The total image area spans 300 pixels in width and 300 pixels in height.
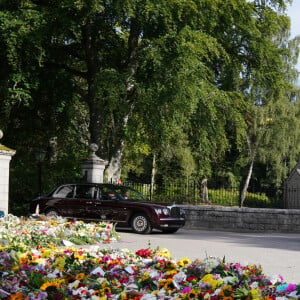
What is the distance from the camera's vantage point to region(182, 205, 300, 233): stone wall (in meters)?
20.8

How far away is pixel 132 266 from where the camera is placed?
6719 mm

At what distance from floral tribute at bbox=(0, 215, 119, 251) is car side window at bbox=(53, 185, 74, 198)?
4.05m

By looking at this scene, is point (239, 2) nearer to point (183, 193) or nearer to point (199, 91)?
point (199, 91)

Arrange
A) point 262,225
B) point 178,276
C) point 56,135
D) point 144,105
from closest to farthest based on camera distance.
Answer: point 178,276
point 262,225
point 144,105
point 56,135

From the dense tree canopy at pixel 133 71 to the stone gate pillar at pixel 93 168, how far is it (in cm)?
188

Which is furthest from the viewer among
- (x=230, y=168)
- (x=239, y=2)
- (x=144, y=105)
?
(x=230, y=168)

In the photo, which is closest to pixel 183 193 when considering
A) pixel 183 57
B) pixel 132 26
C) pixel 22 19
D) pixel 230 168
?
pixel 183 57

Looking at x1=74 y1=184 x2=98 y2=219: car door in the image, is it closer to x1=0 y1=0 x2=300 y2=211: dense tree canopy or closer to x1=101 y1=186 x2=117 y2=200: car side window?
x1=101 y1=186 x2=117 y2=200: car side window

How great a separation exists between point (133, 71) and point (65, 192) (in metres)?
7.11

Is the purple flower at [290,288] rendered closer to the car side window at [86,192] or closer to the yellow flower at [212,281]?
the yellow flower at [212,281]

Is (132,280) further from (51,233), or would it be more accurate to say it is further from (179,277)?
(51,233)

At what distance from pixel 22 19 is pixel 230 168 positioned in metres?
34.7

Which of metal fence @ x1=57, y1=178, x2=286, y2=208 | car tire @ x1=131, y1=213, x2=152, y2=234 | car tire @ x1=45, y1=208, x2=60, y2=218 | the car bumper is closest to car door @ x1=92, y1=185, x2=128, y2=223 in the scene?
car tire @ x1=131, y1=213, x2=152, y2=234

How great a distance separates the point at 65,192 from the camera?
18.9 metres
